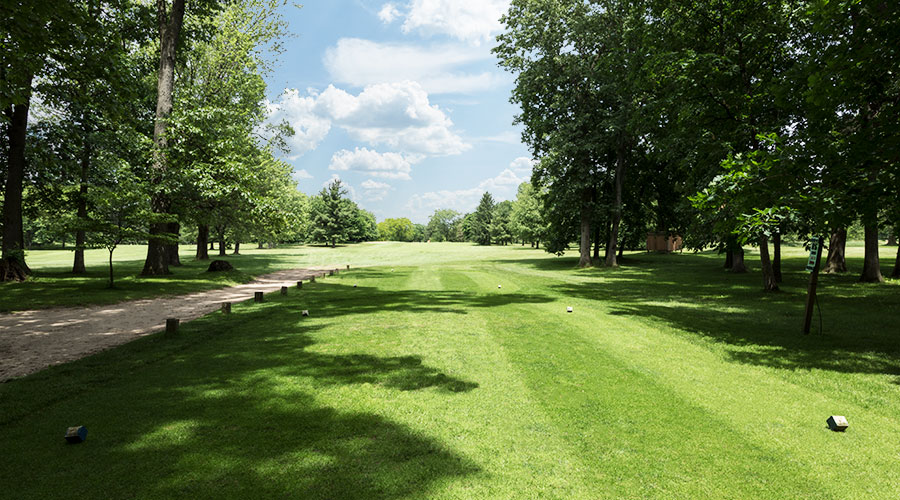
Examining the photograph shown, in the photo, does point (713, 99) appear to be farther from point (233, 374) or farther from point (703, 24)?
point (233, 374)

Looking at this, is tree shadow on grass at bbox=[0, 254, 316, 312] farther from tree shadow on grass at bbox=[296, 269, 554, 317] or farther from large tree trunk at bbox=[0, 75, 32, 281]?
tree shadow on grass at bbox=[296, 269, 554, 317]

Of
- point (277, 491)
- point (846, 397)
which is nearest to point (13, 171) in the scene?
point (277, 491)

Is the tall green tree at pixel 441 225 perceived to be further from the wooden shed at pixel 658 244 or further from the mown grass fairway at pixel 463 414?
the mown grass fairway at pixel 463 414

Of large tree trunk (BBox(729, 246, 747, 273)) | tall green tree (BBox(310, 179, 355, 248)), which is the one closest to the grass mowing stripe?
large tree trunk (BBox(729, 246, 747, 273))

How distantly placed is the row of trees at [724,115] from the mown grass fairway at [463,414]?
328 centimetres

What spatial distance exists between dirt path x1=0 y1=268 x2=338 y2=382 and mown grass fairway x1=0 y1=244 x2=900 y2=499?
891 mm

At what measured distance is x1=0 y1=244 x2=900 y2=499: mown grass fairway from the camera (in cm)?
349

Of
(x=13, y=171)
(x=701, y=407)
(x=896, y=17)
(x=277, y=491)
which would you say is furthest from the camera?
(x=13, y=171)

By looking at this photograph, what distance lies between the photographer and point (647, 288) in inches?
720

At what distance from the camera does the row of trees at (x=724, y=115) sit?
7.78 m

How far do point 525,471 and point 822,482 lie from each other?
2.62 m

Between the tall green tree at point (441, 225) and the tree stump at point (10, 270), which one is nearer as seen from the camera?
the tree stump at point (10, 270)

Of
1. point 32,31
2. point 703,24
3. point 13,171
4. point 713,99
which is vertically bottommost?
point 13,171

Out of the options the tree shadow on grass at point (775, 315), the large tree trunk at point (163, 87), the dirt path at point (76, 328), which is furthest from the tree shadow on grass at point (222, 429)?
the large tree trunk at point (163, 87)
